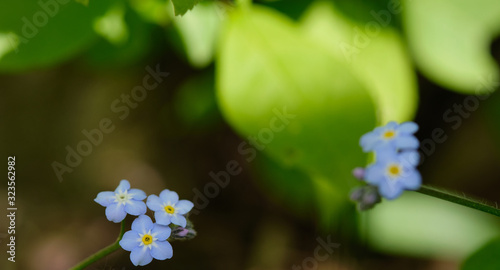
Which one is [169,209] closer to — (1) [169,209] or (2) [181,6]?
(1) [169,209]

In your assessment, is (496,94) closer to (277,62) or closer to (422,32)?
(422,32)

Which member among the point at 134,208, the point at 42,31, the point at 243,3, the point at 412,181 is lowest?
the point at 134,208

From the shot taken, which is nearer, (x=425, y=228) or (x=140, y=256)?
(x=140, y=256)

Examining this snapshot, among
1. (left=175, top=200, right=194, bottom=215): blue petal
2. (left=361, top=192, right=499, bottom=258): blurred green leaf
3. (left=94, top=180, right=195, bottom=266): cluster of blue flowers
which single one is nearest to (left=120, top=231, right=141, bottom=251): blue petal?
(left=94, top=180, right=195, bottom=266): cluster of blue flowers

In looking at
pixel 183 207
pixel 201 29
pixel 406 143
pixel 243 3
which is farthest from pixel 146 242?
pixel 201 29

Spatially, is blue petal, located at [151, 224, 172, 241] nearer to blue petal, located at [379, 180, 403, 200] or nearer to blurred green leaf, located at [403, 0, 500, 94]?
blue petal, located at [379, 180, 403, 200]

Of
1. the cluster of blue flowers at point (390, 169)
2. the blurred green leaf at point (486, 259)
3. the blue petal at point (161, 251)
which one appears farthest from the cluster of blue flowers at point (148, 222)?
the blurred green leaf at point (486, 259)
